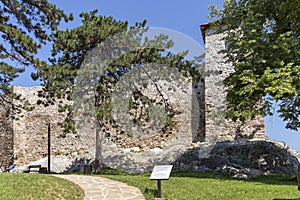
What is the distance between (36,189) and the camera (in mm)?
5715

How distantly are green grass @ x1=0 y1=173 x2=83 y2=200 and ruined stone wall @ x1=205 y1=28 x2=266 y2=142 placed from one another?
913 cm

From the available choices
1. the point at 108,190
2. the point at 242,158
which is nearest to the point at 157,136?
the point at 242,158

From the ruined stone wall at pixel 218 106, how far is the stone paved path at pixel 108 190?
7.94 meters

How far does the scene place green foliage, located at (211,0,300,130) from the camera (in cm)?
782

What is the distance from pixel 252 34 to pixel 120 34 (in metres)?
4.42

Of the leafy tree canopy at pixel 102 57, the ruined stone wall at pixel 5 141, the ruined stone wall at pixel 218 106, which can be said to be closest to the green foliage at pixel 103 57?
the leafy tree canopy at pixel 102 57

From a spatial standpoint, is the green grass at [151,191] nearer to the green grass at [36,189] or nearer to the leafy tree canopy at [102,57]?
the green grass at [36,189]

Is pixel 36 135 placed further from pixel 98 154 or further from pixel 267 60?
pixel 267 60

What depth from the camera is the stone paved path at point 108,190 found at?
590cm

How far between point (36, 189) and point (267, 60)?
22.6ft

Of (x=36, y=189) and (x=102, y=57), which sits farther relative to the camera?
(x=102, y=57)

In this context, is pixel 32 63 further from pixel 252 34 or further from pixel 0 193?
pixel 252 34

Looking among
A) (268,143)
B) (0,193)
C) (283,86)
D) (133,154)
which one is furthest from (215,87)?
(0,193)

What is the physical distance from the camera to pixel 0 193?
528 cm
